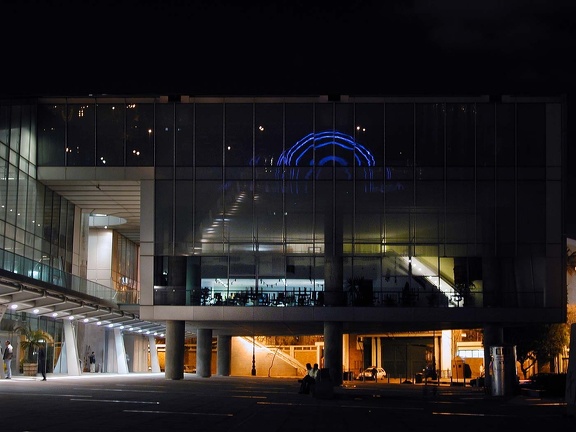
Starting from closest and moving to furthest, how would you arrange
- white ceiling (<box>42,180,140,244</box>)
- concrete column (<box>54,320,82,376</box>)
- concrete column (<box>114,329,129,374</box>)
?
white ceiling (<box>42,180,140,244</box>)
concrete column (<box>54,320,82,376</box>)
concrete column (<box>114,329,129,374</box>)

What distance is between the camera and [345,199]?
5547 centimetres

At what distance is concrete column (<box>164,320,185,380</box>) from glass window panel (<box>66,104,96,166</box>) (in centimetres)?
1033

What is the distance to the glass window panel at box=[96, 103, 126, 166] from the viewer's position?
2185 inches

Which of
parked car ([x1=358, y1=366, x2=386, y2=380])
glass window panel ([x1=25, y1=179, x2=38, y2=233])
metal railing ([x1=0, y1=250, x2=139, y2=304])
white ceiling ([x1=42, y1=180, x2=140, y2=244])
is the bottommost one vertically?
parked car ([x1=358, y1=366, x2=386, y2=380])

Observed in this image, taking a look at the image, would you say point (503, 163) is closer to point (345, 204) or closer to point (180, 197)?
point (345, 204)

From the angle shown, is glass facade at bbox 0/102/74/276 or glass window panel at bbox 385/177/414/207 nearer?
glass facade at bbox 0/102/74/276

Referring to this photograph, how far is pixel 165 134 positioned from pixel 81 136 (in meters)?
4.69

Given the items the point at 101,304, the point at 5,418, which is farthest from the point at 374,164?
the point at 5,418

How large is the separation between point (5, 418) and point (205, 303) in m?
35.7

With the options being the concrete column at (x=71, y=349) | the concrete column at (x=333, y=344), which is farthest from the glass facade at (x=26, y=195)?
the concrete column at (x=333, y=344)

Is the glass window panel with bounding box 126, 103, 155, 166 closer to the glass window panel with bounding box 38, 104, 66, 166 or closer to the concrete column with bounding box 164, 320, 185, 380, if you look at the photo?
the glass window panel with bounding box 38, 104, 66, 166

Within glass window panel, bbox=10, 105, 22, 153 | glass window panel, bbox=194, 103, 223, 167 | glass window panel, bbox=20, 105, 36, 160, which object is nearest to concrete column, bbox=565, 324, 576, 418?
glass window panel, bbox=194, 103, 223, 167

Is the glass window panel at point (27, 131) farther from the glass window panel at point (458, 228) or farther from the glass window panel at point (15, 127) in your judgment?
the glass window panel at point (458, 228)

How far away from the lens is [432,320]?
55219 millimetres
